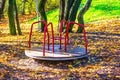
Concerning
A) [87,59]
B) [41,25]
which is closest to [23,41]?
[41,25]

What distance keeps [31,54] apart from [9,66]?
0.91m

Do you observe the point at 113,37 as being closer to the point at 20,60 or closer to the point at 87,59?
the point at 87,59

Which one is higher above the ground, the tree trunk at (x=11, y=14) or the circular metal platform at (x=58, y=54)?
the tree trunk at (x=11, y=14)

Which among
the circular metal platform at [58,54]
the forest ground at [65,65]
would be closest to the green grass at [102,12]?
the forest ground at [65,65]

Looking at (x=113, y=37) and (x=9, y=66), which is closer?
(x=9, y=66)

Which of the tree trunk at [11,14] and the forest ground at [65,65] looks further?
the tree trunk at [11,14]

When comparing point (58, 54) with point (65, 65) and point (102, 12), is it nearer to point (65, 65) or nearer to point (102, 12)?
point (65, 65)

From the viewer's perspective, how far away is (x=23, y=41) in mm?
16250

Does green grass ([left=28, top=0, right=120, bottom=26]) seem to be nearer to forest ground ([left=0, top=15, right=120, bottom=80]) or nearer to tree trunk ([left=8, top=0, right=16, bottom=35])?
tree trunk ([left=8, top=0, right=16, bottom=35])

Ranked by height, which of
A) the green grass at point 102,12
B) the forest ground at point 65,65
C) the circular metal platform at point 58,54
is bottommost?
the forest ground at point 65,65

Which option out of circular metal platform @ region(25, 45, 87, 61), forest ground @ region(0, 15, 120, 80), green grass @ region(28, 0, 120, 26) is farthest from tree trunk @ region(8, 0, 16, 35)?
green grass @ region(28, 0, 120, 26)

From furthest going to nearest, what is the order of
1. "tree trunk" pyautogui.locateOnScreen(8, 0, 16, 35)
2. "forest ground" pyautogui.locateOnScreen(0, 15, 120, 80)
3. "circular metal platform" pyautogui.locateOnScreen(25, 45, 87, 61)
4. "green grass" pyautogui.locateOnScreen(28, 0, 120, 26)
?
"green grass" pyautogui.locateOnScreen(28, 0, 120, 26), "tree trunk" pyautogui.locateOnScreen(8, 0, 16, 35), "circular metal platform" pyautogui.locateOnScreen(25, 45, 87, 61), "forest ground" pyautogui.locateOnScreen(0, 15, 120, 80)

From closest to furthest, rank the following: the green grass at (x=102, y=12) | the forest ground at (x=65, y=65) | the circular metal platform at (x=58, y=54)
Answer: the forest ground at (x=65, y=65) < the circular metal platform at (x=58, y=54) < the green grass at (x=102, y=12)

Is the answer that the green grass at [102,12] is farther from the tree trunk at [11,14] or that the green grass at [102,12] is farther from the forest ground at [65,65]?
the forest ground at [65,65]
